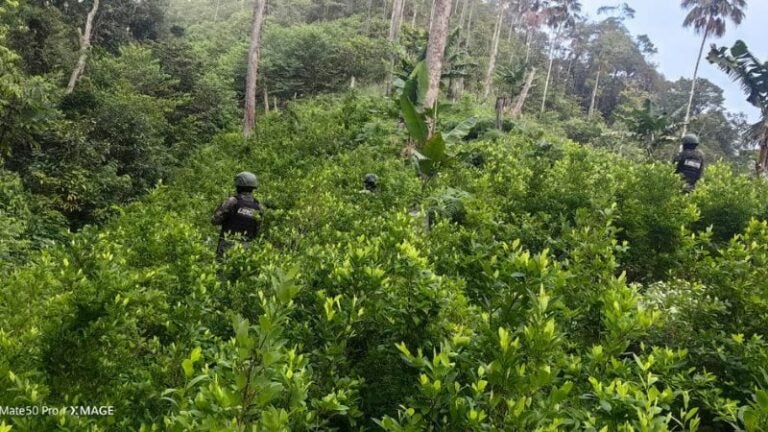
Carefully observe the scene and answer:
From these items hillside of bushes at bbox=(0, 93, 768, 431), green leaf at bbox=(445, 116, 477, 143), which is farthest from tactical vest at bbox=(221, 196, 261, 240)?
green leaf at bbox=(445, 116, 477, 143)

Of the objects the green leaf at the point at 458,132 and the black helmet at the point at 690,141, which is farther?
the black helmet at the point at 690,141

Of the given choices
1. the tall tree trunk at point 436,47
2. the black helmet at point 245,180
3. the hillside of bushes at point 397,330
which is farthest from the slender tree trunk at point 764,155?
the black helmet at point 245,180

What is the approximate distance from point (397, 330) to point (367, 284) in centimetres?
35

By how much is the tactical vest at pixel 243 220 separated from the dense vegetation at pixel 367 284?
26 cm

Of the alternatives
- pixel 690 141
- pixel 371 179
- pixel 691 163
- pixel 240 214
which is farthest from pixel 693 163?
pixel 240 214

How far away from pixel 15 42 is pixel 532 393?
59.8ft

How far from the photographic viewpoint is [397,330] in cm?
312

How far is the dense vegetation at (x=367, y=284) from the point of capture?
2.29 metres

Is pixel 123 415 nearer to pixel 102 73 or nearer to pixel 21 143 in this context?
pixel 21 143

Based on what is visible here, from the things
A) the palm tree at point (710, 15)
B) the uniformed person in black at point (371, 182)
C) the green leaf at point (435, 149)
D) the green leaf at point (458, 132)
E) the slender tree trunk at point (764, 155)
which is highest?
the palm tree at point (710, 15)

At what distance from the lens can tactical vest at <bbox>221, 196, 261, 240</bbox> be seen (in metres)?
6.50

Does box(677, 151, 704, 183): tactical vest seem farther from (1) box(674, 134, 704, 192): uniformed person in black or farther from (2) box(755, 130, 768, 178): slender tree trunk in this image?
(2) box(755, 130, 768, 178): slender tree trunk

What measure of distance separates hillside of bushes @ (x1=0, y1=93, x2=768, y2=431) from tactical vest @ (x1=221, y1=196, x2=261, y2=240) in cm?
60

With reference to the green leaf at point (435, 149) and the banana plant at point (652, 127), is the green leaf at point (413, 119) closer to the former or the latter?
the green leaf at point (435, 149)
